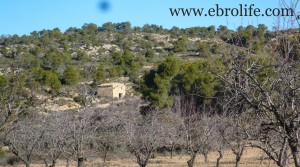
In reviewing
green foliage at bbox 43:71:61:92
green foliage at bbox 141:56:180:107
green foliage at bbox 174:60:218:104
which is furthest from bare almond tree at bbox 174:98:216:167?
green foliage at bbox 43:71:61:92

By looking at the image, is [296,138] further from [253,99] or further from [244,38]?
[244,38]

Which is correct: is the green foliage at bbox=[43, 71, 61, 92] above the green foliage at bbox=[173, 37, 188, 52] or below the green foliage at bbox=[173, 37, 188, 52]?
below

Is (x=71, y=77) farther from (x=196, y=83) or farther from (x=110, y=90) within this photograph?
(x=196, y=83)

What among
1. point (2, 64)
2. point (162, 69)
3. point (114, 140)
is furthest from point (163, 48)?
point (2, 64)

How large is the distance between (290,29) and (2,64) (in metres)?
6.50

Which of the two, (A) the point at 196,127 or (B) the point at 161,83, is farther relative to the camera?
(B) the point at 161,83

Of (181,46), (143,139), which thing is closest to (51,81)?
(143,139)

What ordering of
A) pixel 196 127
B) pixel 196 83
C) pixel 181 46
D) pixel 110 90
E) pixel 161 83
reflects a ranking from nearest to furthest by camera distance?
pixel 196 127
pixel 196 83
pixel 161 83
pixel 110 90
pixel 181 46

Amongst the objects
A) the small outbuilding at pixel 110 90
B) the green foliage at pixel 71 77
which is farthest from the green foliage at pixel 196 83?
the small outbuilding at pixel 110 90

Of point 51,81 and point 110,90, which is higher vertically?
point 51,81

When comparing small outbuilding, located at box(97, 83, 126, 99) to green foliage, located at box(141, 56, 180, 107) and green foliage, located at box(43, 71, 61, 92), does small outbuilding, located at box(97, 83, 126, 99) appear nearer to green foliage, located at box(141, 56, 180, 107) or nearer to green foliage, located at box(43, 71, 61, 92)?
green foliage, located at box(43, 71, 61, 92)

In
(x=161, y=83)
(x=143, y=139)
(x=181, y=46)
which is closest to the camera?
(x=143, y=139)

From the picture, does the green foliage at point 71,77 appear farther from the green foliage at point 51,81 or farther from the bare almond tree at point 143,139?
the bare almond tree at point 143,139

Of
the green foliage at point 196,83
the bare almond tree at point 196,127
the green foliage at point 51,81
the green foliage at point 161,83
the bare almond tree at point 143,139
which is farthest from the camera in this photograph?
A: the green foliage at point 161,83
